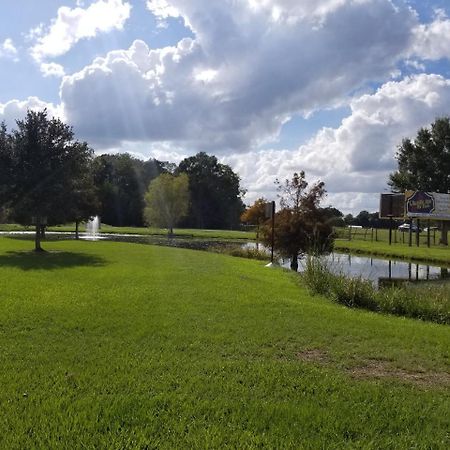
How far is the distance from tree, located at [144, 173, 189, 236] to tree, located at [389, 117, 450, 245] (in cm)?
3033

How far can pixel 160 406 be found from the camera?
4.79 m

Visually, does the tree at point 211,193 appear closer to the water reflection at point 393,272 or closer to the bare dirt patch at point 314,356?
the water reflection at point 393,272

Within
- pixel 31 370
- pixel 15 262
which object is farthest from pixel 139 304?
pixel 15 262

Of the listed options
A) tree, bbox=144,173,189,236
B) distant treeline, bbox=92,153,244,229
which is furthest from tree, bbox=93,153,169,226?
tree, bbox=144,173,189,236

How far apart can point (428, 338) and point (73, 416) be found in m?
6.04

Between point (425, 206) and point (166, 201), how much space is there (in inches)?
1357

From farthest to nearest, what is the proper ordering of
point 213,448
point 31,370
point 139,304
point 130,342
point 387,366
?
1. point 139,304
2. point 130,342
3. point 387,366
4. point 31,370
5. point 213,448

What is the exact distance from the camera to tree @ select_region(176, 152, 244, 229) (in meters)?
111

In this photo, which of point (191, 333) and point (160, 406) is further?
point (191, 333)

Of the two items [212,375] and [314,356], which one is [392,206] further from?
[212,375]

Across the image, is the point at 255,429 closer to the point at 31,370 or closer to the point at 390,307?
the point at 31,370

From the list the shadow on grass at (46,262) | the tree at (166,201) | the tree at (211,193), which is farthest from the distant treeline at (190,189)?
the shadow on grass at (46,262)

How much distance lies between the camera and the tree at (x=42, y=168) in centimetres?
2412

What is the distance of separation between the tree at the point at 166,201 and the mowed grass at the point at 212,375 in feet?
196
